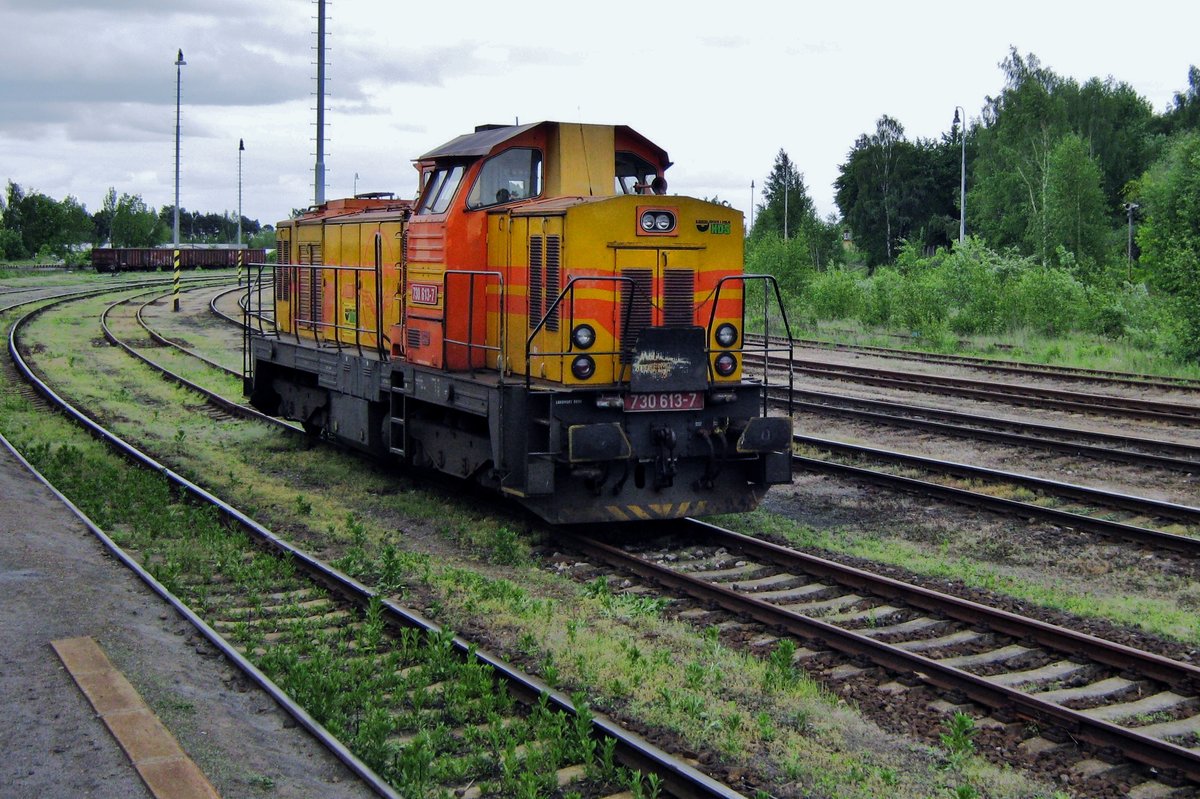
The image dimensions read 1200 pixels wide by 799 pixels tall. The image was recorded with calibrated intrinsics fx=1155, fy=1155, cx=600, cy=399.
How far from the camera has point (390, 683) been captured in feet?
21.1

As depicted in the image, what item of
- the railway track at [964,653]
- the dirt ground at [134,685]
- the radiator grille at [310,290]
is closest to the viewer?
the dirt ground at [134,685]

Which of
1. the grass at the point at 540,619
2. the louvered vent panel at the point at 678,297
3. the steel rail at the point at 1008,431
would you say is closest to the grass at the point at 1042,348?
the steel rail at the point at 1008,431

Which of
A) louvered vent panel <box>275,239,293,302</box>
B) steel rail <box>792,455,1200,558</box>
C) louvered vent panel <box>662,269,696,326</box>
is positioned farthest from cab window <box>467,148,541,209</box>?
louvered vent panel <box>275,239,293,302</box>

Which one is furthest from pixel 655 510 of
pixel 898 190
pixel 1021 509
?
pixel 898 190

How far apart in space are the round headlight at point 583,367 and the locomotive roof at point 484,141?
205 centimetres

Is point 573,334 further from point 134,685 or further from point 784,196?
point 784,196

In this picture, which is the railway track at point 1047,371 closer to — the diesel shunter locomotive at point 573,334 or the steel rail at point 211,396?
the diesel shunter locomotive at point 573,334

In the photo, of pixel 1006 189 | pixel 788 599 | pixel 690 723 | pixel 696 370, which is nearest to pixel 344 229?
pixel 696 370

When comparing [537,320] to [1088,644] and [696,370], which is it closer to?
[696,370]

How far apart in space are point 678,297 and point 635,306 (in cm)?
43

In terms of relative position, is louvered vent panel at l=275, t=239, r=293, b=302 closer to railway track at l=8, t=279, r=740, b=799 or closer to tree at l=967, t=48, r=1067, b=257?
railway track at l=8, t=279, r=740, b=799

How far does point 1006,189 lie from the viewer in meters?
62.7

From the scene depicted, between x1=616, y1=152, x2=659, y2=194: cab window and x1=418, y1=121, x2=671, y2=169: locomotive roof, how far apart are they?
168 millimetres

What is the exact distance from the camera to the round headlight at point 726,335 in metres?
10.1
